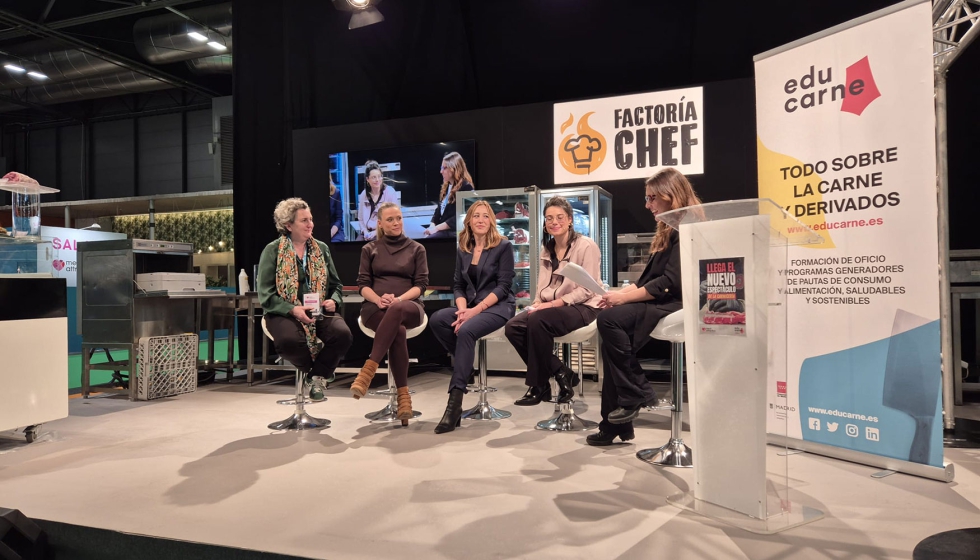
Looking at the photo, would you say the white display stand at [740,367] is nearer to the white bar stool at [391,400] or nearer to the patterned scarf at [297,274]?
the white bar stool at [391,400]

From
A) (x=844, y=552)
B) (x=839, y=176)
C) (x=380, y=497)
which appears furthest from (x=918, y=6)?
(x=380, y=497)

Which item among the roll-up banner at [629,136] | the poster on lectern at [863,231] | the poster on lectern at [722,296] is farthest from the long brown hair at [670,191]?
the roll-up banner at [629,136]

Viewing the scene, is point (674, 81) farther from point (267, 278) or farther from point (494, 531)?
point (494, 531)

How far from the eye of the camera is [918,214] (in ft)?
8.90

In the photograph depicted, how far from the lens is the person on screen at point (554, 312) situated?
3.44m

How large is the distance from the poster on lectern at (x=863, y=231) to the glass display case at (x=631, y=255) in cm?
214

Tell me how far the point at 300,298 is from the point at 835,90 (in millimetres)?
3106

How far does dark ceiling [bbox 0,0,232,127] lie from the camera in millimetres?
8836

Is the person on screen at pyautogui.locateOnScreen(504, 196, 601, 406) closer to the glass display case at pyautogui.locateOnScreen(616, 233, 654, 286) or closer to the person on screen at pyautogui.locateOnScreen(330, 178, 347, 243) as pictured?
the glass display case at pyautogui.locateOnScreen(616, 233, 654, 286)

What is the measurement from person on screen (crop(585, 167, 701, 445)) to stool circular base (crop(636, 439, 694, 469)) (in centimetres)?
19

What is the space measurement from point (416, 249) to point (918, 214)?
107 inches

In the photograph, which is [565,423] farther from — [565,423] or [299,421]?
[299,421]

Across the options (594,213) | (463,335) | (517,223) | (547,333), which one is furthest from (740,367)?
(517,223)

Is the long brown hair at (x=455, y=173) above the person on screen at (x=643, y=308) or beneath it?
above
